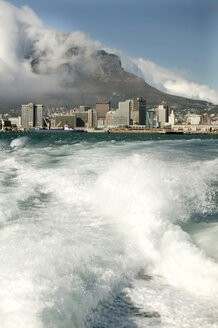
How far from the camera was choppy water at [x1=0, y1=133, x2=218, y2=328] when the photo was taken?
3750mm

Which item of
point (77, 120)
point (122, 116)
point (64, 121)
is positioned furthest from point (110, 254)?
point (122, 116)

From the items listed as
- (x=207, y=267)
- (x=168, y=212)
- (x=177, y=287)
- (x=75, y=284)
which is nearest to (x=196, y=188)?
(x=168, y=212)

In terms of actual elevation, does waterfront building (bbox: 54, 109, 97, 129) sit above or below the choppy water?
above

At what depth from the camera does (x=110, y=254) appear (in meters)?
5.39

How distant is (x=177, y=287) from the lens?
179 inches

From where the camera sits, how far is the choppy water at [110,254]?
3750mm

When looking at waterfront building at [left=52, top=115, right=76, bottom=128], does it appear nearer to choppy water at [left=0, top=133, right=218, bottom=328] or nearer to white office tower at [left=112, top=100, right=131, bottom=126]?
white office tower at [left=112, top=100, right=131, bottom=126]

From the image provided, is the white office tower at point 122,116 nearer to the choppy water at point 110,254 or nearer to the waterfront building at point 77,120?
the waterfront building at point 77,120

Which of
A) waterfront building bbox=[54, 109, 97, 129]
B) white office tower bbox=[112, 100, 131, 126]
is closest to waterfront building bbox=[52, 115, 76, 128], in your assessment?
waterfront building bbox=[54, 109, 97, 129]

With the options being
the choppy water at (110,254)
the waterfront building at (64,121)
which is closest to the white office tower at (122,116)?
the waterfront building at (64,121)

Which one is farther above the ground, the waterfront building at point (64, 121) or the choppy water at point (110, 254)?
the waterfront building at point (64, 121)

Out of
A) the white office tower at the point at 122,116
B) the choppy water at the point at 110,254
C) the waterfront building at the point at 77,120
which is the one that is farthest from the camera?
the white office tower at the point at 122,116

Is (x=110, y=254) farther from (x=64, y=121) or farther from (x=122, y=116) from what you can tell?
(x=122, y=116)

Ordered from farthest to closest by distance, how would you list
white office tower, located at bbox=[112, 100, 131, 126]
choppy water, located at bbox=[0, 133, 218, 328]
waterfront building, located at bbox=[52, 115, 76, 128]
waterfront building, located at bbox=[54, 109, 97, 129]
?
1. white office tower, located at bbox=[112, 100, 131, 126]
2. waterfront building, located at bbox=[54, 109, 97, 129]
3. waterfront building, located at bbox=[52, 115, 76, 128]
4. choppy water, located at bbox=[0, 133, 218, 328]
